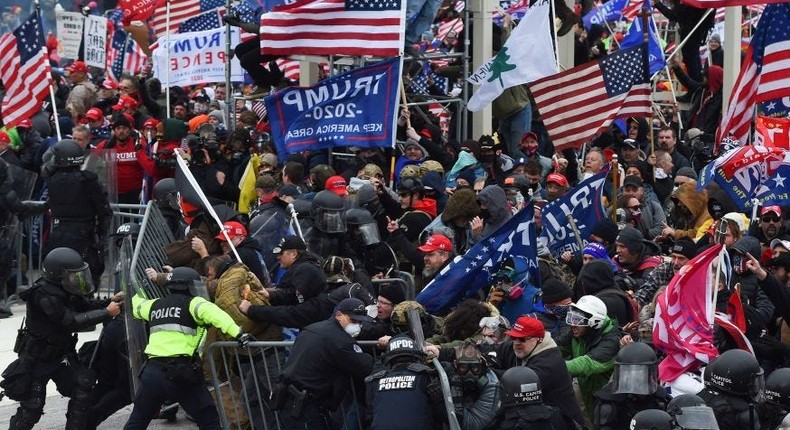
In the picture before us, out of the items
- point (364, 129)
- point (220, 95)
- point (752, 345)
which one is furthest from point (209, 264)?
point (220, 95)

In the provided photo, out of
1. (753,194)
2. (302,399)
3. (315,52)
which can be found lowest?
(302,399)

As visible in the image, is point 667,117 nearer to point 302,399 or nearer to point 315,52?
point 315,52

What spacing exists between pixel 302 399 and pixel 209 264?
2078 millimetres

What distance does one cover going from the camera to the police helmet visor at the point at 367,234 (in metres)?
13.4

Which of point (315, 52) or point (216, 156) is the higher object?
point (315, 52)

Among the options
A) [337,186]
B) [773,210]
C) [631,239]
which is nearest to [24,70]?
[337,186]

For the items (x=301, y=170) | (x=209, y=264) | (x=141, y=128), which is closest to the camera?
(x=209, y=264)

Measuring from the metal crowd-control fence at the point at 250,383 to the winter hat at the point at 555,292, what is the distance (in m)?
1.24

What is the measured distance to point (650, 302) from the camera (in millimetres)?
11781

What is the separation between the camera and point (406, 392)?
10.2 meters

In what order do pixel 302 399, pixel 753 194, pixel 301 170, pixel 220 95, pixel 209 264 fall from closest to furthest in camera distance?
pixel 302 399, pixel 209 264, pixel 753 194, pixel 301 170, pixel 220 95

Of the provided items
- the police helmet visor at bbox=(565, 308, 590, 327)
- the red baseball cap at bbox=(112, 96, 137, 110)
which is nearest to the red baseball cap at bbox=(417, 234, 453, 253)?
the police helmet visor at bbox=(565, 308, 590, 327)

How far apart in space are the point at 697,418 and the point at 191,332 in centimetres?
409

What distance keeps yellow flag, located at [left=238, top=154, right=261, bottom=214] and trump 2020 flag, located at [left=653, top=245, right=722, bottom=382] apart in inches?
247
